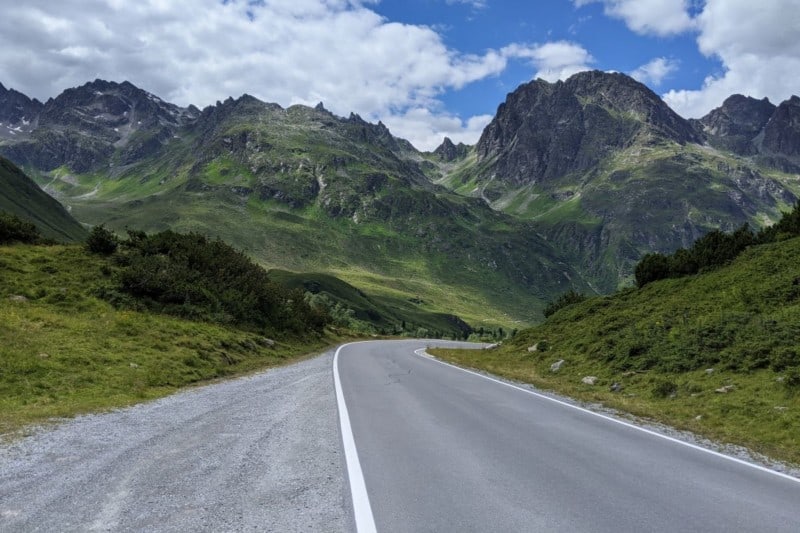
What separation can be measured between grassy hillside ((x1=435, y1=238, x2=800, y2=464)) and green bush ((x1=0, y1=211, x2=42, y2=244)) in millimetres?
28089

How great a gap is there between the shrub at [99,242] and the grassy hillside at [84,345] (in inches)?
23.7

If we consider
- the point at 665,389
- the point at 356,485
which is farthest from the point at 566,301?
the point at 356,485

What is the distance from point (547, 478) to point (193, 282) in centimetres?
2839

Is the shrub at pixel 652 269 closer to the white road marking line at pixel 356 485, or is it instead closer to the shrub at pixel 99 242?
the white road marking line at pixel 356 485

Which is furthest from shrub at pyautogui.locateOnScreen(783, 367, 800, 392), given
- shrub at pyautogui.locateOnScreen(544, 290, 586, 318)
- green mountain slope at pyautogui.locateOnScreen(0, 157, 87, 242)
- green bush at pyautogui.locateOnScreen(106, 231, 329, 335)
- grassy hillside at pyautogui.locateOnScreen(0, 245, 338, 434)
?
green mountain slope at pyautogui.locateOnScreen(0, 157, 87, 242)

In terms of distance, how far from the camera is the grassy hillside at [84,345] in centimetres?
1375

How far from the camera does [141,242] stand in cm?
3278

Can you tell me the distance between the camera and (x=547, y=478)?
310 inches

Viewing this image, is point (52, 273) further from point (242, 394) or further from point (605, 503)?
point (605, 503)

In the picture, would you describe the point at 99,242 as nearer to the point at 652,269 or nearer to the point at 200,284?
the point at 200,284

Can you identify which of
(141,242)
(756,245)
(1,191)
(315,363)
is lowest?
(315,363)

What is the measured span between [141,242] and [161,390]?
19401 millimetres

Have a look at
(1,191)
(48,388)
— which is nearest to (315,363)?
(48,388)

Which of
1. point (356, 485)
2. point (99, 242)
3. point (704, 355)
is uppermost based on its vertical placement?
point (99, 242)
